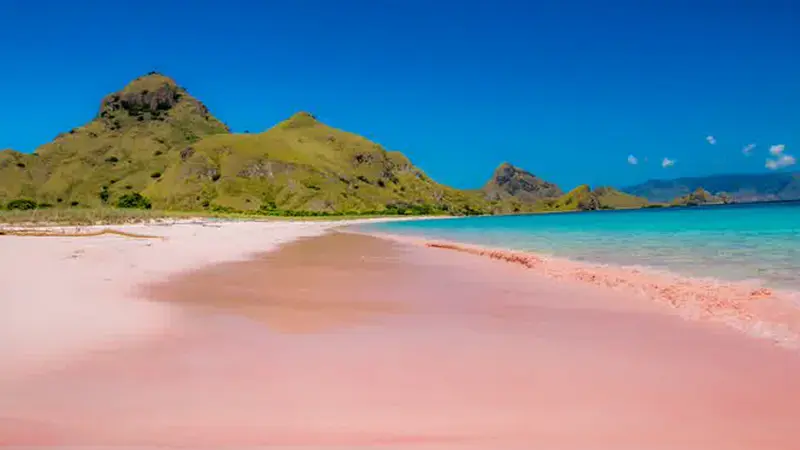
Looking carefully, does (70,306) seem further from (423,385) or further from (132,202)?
(132,202)

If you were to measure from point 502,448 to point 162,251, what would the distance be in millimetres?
21366

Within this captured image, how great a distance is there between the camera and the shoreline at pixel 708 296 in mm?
8430

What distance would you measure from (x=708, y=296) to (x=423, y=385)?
8.25 m

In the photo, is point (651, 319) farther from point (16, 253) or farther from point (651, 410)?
point (16, 253)

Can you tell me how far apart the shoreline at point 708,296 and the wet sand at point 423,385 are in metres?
0.55

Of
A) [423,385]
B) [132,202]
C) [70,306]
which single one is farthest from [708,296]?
[132,202]

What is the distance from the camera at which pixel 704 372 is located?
6.01 meters

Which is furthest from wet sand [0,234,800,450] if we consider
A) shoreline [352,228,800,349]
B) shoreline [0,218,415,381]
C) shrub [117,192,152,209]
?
shrub [117,192,152,209]

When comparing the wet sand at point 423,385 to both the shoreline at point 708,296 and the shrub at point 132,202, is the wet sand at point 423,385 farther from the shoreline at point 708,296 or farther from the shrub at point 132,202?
the shrub at point 132,202

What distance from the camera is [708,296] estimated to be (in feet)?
37.1

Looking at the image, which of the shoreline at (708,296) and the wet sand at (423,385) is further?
the shoreline at (708,296)

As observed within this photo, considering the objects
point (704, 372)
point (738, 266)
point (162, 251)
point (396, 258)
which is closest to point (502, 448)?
point (704, 372)

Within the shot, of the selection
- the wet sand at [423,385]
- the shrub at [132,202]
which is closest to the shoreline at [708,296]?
the wet sand at [423,385]

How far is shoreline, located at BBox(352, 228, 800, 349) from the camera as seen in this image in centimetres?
843
